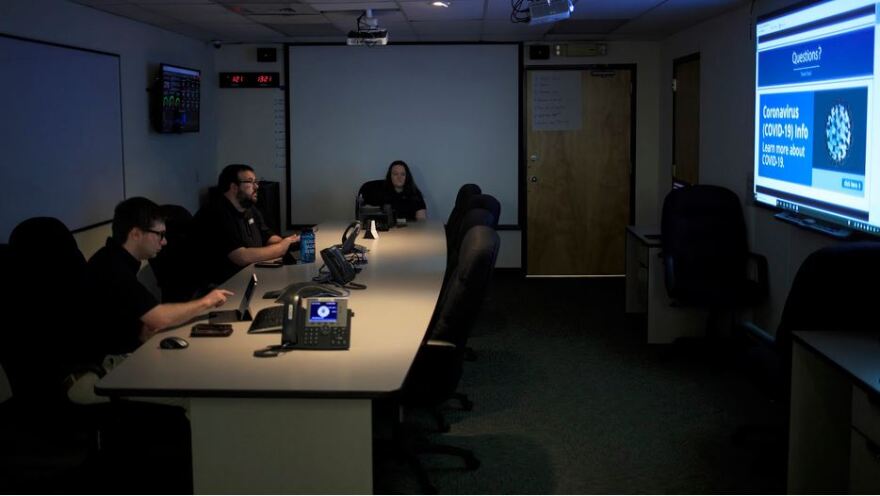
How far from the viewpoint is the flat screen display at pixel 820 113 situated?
13.9 ft

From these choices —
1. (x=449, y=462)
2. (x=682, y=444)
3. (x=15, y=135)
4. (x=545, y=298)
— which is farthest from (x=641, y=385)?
(x=15, y=135)

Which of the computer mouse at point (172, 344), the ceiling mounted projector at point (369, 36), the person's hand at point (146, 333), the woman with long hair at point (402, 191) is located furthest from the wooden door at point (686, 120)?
the computer mouse at point (172, 344)

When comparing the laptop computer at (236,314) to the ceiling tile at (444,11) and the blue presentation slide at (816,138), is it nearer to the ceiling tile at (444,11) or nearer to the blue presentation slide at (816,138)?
the blue presentation slide at (816,138)

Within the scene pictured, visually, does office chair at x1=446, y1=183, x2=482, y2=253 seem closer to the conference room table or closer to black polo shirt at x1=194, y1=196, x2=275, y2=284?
black polo shirt at x1=194, y1=196, x2=275, y2=284

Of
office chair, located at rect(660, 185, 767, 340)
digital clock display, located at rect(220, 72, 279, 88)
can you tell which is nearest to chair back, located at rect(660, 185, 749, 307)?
office chair, located at rect(660, 185, 767, 340)

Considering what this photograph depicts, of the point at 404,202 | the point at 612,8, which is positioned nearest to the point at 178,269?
the point at 404,202

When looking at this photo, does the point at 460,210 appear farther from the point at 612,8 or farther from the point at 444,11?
the point at 612,8

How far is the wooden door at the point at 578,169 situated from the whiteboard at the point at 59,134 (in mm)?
3971

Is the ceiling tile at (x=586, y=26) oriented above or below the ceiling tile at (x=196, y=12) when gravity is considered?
above

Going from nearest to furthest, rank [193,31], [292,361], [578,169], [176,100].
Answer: [292,361]
[176,100]
[193,31]
[578,169]

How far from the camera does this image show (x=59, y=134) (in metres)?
5.86

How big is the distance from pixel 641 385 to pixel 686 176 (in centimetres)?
292

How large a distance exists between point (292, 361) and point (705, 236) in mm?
3775

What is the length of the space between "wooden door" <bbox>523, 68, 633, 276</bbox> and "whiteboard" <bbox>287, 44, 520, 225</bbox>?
0.22 meters
